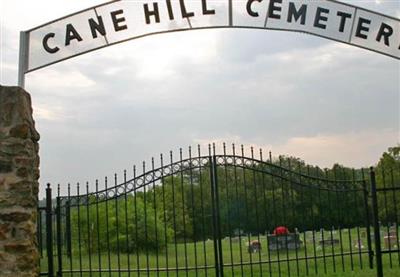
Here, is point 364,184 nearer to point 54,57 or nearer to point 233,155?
point 233,155

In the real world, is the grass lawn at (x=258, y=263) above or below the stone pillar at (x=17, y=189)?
below

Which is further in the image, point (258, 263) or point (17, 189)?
point (258, 263)

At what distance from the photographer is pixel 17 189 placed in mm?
6031

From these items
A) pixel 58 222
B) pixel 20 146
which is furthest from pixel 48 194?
pixel 20 146

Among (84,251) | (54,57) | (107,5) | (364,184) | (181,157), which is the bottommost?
(84,251)

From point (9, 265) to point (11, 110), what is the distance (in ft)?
5.55

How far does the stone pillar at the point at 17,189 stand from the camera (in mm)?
5922

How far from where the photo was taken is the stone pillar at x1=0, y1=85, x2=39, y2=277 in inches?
233

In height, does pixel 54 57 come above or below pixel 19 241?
above

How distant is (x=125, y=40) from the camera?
746 centimetres

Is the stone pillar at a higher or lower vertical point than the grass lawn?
higher

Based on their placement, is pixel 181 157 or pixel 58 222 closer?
pixel 58 222

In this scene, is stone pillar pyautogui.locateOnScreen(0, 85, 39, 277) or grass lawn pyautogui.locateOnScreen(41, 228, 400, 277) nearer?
stone pillar pyautogui.locateOnScreen(0, 85, 39, 277)

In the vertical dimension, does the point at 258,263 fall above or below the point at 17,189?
below
